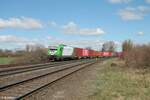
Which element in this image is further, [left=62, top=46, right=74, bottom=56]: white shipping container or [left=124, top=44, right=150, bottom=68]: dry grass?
[left=62, top=46, right=74, bottom=56]: white shipping container

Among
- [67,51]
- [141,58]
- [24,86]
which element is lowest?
[24,86]

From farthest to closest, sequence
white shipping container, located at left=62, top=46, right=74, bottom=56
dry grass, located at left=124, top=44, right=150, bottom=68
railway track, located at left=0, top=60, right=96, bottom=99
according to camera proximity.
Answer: white shipping container, located at left=62, top=46, right=74, bottom=56 < dry grass, located at left=124, top=44, right=150, bottom=68 < railway track, located at left=0, top=60, right=96, bottom=99

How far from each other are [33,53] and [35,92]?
145ft

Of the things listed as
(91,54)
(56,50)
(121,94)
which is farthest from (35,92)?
(91,54)

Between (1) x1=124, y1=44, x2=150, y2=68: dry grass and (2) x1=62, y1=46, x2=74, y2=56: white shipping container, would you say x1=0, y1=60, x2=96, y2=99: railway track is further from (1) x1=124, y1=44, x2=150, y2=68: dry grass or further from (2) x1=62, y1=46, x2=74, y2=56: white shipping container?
(2) x1=62, y1=46, x2=74, y2=56: white shipping container

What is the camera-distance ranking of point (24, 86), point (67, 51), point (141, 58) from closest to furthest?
point (24, 86)
point (141, 58)
point (67, 51)

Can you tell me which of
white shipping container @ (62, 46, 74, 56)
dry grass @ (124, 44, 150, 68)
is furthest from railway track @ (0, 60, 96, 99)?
white shipping container @ (62, 46, 74, 56)

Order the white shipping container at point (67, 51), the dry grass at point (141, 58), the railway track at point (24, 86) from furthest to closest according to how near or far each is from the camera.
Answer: the white shipping container at point (67, 51) → the dry grass at point (141, 58) → the railway track at point (24, 86)

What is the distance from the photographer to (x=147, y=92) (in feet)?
42.8

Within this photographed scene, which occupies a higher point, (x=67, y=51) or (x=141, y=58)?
(x=67, y=51)

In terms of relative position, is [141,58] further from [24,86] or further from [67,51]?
[67,51]

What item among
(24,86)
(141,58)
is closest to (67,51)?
(141,58)

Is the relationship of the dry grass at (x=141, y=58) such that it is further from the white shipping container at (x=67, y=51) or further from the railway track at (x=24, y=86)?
the white shipping container at (x=67, y=51)

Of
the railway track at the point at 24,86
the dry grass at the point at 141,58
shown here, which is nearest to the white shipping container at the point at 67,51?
the dry grass at the point at 141,58
